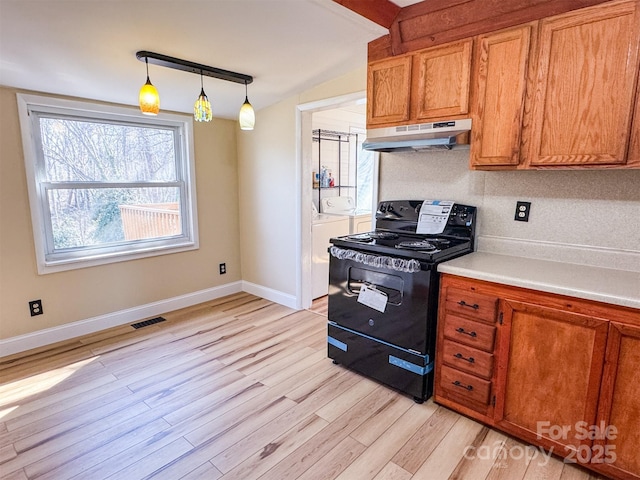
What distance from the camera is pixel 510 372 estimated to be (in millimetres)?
1869

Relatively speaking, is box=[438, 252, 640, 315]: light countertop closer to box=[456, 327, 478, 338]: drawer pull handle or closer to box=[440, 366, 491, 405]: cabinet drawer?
box=[456, 327, 478, 338]: drawer pull handle

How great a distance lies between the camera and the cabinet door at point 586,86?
1653mm

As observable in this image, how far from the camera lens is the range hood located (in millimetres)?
2158

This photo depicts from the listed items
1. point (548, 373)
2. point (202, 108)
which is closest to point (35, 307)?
point (202, 108)

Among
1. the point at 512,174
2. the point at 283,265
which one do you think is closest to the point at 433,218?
the point at 512,174

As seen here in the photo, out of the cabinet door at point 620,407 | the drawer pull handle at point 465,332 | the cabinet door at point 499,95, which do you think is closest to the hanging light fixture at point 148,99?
the cabinet door at point 499,95

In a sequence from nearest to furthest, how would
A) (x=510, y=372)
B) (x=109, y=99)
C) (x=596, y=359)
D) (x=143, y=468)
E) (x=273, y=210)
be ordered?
(x=596, y=359) < (x=143, y=468) < (x=510, y=372) < (x=109, y=99) < (x=273, y=210)

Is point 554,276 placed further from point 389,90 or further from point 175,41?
point 175,41

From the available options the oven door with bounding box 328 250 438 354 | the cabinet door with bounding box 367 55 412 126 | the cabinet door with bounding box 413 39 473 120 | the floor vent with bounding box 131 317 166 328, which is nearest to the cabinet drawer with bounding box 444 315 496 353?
the oven door with bounding box 328 250 438 354

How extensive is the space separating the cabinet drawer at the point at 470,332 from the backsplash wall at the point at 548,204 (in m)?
0.65

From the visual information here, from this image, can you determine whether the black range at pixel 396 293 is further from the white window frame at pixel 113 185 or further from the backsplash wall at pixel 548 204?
the white window frame at pixel 113 185

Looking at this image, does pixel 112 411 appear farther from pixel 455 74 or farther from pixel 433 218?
pixel 455 74

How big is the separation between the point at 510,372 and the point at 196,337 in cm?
241

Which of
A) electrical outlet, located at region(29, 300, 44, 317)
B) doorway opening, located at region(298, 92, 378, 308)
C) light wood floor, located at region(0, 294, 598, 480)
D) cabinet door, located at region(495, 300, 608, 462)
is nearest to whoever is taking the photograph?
cabinet door, located at region(495, 300, 608, 462)
